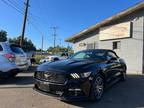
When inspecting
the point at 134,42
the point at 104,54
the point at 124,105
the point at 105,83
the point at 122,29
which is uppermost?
the point at 122,29

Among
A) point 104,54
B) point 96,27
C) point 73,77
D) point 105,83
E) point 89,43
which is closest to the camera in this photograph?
point 73,77

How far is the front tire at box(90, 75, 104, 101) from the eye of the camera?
3.03m

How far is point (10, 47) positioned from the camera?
5184 millimetres

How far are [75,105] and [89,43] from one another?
9.29m

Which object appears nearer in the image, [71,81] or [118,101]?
[71,81]

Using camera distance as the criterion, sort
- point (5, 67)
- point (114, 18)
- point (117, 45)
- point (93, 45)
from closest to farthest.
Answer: point (5, 67) → point (114, 18) → point (117, 45) → point (93, 45)

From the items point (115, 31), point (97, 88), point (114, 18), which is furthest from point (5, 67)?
point (114, 18)

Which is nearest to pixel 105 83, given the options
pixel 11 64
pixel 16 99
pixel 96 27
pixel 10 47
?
pixel 16 99

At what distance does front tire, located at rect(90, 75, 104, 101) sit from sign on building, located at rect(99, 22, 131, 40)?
6.81 m

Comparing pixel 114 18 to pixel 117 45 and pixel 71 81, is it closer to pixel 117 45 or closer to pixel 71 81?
pixel 117 45

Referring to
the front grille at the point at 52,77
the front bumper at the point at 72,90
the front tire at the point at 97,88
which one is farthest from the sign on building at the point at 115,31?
the front grille at the point at 52,77

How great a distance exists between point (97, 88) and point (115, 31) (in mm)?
7667

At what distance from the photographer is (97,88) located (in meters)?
3.27

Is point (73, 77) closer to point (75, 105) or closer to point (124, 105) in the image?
point (75, 105)
